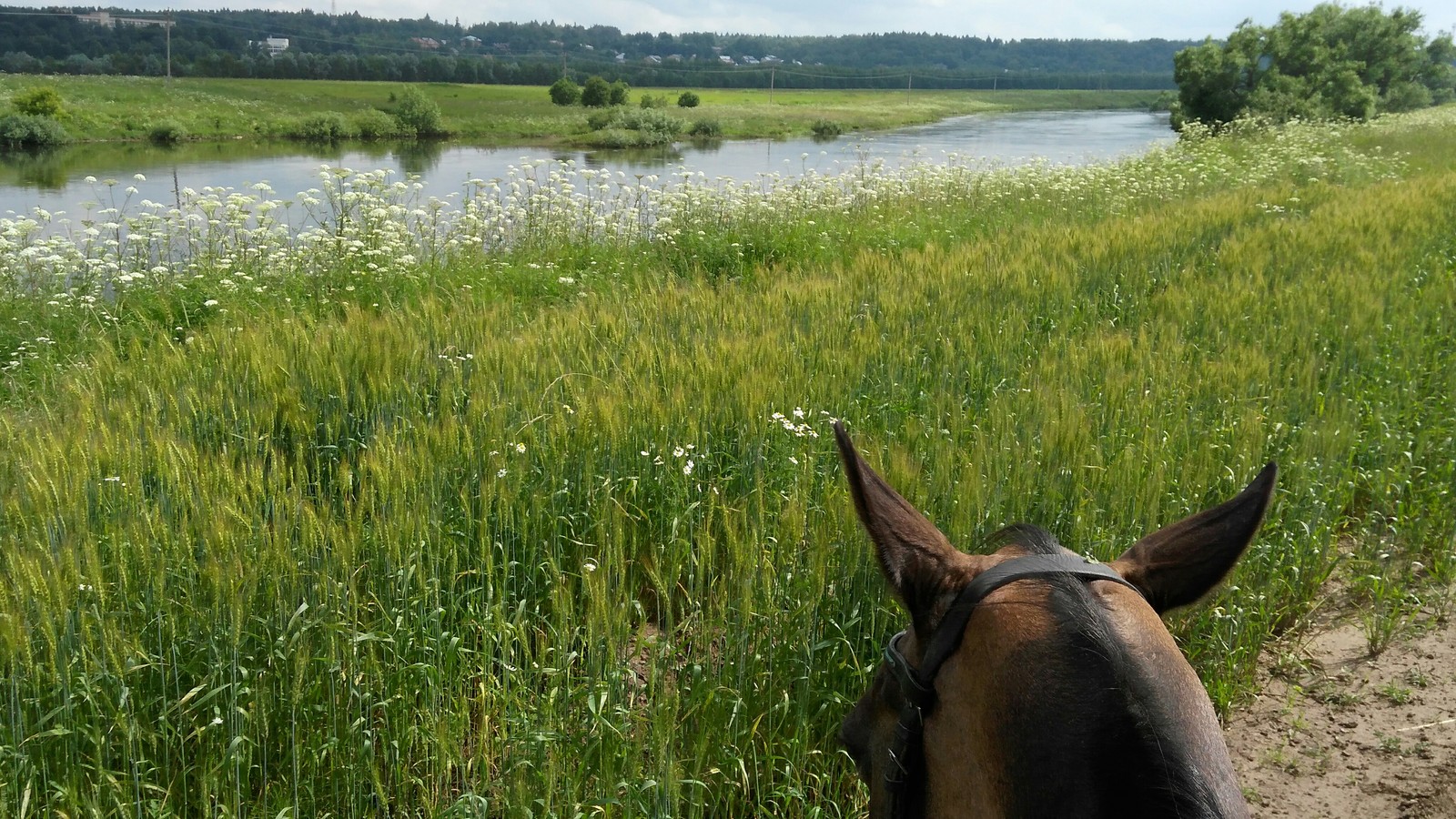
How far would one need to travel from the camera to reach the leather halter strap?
1.30 meters

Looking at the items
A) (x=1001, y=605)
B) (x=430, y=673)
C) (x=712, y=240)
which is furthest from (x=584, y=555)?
(x=712, y=240)

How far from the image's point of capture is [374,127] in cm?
4478

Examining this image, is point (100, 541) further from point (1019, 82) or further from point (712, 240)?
point (1019, 82)

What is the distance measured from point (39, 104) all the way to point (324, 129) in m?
10.2

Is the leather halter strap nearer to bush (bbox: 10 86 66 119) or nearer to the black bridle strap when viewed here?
the black bridle strap

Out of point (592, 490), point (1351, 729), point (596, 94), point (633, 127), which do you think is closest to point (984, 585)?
point (592, 490)

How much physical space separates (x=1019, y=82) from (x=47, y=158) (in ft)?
501

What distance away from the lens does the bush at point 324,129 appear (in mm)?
42906

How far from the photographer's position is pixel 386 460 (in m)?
2.91

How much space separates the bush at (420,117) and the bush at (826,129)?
21244 mm

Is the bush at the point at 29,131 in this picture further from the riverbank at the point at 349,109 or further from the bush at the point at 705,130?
the bush at the point at 705,130

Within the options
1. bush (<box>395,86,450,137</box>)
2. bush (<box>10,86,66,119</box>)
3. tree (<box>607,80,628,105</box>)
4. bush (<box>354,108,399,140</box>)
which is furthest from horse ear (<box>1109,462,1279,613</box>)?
tree (<box>607,80,628,105</box>)

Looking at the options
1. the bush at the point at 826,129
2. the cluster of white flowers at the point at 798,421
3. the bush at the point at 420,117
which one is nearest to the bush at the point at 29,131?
the bush at the point at 420,117

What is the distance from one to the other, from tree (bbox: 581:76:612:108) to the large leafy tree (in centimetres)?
3842
